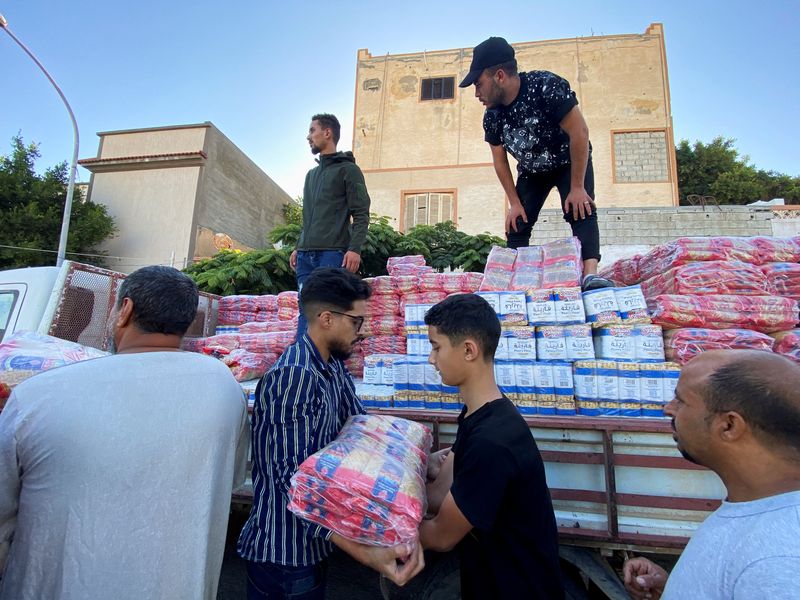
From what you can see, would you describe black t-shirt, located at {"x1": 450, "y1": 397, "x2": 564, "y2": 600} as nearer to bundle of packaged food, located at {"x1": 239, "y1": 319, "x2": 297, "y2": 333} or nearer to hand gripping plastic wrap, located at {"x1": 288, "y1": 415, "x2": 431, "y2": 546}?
hand gripping plastic wrap, located at {"x1": 288, "y1": 415, "x2": 431, "y2": 546}

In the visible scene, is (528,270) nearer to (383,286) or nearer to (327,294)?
(383,286)

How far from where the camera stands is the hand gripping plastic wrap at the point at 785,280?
2844 millimetres

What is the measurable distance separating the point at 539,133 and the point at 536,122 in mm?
94

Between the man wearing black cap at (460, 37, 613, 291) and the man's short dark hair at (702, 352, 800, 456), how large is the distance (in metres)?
1.92

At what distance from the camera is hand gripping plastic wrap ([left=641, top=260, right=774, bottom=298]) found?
2762 mm

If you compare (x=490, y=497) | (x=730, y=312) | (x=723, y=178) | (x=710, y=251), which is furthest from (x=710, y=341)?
(x=723, y=178)

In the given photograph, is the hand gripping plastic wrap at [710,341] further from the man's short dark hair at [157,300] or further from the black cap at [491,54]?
the man's short dark hair at [157,300]

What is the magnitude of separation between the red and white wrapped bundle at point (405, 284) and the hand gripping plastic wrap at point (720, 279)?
195 cm

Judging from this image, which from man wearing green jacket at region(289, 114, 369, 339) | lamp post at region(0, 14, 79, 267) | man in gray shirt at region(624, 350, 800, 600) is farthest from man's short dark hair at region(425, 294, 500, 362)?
lamp post at region(0, 14, 79, 267)

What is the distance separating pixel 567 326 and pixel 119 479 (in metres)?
2.45

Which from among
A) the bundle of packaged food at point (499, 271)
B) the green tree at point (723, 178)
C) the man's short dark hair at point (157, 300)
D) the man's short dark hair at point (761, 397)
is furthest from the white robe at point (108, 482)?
the green tree at point (723, 178)

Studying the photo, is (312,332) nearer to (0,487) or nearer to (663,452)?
(0,487)

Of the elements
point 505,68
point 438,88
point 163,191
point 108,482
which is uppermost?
point 438,88

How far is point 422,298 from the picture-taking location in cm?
377
